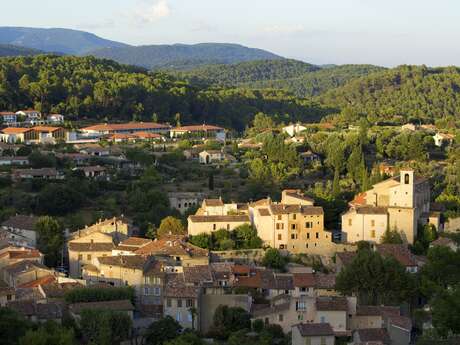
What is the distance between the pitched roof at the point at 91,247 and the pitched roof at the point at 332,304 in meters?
7.83

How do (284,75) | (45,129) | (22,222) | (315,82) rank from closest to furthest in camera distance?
(22,222)
(45,129)
(315,82)
(284,75)

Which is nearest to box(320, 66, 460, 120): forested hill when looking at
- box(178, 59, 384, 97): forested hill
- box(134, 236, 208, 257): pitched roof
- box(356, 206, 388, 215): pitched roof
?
box(178, 59, 384, 97): forested hill

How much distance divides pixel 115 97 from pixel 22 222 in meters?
32.2

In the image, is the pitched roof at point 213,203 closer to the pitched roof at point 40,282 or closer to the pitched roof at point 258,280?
the pitched roof at point 258,280

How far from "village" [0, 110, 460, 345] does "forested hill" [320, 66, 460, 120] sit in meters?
38.4

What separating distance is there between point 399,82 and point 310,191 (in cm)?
6165

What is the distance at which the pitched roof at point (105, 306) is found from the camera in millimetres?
21359

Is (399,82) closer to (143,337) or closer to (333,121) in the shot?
(333,121)

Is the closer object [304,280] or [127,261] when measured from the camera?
[304,280]

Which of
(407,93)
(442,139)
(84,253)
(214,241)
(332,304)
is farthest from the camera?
(407,93)

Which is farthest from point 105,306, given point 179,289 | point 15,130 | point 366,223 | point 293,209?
point 15,130

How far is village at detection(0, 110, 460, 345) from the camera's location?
72.5 ft

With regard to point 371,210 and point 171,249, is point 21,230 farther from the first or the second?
point 371,210

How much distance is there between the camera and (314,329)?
20.4 m
